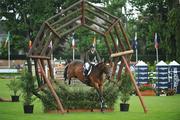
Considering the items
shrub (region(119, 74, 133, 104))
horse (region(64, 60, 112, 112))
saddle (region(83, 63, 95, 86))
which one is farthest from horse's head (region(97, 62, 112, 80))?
shrub (region(119, 74, 133, 104))

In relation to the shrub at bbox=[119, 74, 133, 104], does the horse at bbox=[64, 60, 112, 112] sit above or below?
above

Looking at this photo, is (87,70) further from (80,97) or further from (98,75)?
(80,97)

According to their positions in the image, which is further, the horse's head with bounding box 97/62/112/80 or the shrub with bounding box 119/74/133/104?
the shrub with bounding box 119/74/133/104

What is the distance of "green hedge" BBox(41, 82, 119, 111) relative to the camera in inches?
922

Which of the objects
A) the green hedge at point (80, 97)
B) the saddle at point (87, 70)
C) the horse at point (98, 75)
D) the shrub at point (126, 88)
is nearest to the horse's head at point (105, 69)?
the horse at point (98, 75)

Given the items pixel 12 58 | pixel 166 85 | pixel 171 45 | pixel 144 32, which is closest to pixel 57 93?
pixel 166 85

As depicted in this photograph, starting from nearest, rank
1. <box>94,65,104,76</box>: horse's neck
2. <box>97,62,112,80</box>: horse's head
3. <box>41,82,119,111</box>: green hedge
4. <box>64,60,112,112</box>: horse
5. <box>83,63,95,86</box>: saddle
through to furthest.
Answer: <box>97,62,112,80</box>: horse's head → <box>64,60,112,112</box>: horse → <box>94,65,104,76</box>: horse's neck → <box>41,82,119,111</box>: green hedge → <box>83,63,95,86</box>: saddle

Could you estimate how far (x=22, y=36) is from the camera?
8506 centimetres

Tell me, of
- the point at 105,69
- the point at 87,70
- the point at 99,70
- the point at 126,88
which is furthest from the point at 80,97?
the point at 126,88

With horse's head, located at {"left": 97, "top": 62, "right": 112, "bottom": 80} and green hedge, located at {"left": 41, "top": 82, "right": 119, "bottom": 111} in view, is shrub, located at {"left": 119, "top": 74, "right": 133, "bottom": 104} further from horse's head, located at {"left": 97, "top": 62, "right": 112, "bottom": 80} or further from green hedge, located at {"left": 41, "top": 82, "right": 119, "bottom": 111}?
horse's head, located at {"left": 97, "top": 62, "right": 112, "bottom": 80}

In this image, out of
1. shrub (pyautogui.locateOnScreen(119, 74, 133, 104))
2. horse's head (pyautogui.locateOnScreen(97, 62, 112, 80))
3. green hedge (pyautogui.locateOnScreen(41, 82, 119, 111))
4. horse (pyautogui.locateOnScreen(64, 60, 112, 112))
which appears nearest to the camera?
horse's head (pyautogui.locateOnScreen(97, 62, 112, 80))

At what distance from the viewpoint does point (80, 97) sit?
23.8 m

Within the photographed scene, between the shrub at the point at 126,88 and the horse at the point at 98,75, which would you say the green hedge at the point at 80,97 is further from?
the horse at the point at 98,75

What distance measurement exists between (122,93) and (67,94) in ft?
6.80
